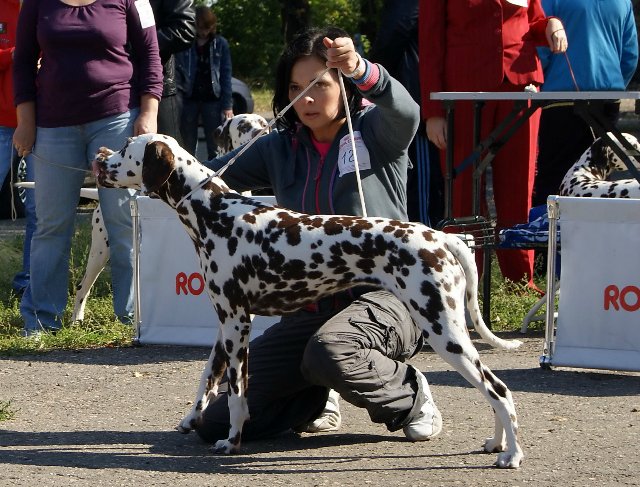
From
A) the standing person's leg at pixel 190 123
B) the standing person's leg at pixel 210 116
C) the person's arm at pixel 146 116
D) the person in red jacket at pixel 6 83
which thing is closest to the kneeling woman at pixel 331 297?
A: the person's arm at pixel 146 116

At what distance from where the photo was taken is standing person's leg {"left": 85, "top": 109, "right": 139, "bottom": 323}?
23.6 ft

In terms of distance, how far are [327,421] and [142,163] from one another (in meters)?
1.32

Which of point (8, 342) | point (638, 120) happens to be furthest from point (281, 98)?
point (638, 120)

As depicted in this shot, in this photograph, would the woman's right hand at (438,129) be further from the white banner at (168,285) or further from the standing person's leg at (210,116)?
the standing person's leg at (210,116)

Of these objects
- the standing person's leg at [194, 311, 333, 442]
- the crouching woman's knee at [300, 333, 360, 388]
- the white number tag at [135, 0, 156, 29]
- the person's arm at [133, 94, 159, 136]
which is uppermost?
the white number tag at [135, 0, 156, 29]

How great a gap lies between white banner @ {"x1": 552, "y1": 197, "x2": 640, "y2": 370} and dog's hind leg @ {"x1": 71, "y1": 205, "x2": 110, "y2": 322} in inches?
113

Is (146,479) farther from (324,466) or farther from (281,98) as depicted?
(281,98)

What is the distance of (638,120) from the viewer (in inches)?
863

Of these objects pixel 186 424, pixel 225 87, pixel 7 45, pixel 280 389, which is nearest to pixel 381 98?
pixel 280 389

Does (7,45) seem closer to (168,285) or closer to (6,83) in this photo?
(6,83)

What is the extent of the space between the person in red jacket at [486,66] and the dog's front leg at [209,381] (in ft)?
9.33

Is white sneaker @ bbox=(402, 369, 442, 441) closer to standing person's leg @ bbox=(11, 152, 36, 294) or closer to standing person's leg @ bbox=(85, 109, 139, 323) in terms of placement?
standing person's leg @ bbox=(85, 109, 139, 323)

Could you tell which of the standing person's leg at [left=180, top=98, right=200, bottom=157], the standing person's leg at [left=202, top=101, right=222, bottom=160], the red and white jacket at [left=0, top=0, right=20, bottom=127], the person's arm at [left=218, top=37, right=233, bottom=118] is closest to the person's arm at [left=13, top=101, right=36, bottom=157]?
the red and white jacket at [left=0, top=0, right=20, bottom=127]

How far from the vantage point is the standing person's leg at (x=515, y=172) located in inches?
307
